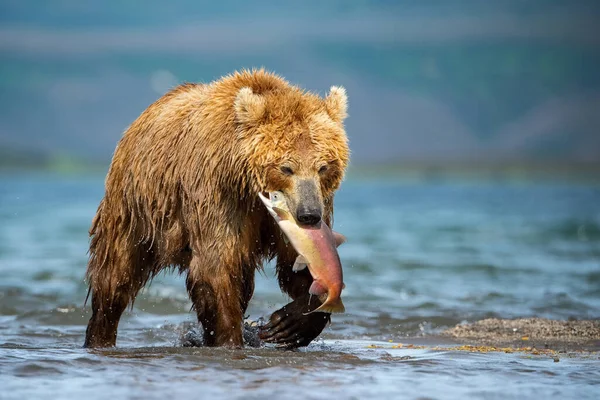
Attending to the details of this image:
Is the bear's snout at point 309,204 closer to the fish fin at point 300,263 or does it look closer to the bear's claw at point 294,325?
the fish fin at point 300,263

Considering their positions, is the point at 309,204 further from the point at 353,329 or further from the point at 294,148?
the point at 353,329

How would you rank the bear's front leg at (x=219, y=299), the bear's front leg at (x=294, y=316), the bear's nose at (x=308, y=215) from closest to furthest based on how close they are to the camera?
the bear's nose at (x=308, y=215)
the bear's front leg at (x=219, y=299)
the bear's front leg at (x=294, y=316)

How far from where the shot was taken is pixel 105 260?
8.09m

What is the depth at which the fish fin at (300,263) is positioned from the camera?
665 cm

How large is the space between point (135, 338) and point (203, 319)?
2435 millimetres

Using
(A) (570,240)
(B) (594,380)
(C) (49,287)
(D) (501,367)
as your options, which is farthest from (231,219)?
(A) (570,240)

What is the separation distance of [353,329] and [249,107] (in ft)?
12.1

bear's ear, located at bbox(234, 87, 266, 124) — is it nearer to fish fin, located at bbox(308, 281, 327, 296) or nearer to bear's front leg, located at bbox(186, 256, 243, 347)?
bear's front leg, located at bbox(186, 256, 243, 347)

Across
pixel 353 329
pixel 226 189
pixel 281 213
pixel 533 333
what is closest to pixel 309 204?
pixel 281 213

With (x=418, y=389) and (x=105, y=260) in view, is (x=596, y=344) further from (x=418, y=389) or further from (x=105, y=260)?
(x=105, y=260)

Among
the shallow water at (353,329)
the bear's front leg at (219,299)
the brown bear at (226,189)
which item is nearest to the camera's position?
the shallow water at (353,329)

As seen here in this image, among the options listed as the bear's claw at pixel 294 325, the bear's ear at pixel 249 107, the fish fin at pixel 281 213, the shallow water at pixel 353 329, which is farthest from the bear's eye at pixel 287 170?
the shallow water at pixel 353 329

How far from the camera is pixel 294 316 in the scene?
7.36m

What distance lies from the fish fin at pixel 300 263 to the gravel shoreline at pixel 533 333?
2.36m
